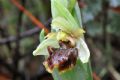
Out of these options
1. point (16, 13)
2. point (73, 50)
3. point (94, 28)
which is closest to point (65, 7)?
point (73, 50)

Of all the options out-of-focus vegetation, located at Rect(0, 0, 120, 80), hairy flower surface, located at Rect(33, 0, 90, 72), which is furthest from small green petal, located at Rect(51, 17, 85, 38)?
out-of-focus vegetation, located at Rect(0, 0, 120, 80)

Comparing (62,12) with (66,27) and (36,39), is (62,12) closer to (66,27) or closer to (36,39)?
(66,27)

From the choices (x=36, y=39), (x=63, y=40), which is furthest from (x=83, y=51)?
(x=36, y=39)

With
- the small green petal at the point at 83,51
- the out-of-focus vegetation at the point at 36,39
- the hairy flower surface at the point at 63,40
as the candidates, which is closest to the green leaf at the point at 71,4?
the hairy flower surface at the point at 63,40

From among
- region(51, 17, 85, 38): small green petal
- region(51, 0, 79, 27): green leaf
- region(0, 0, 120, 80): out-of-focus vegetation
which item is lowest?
region(0, 0, 120, 80): out-of-focus vegetation

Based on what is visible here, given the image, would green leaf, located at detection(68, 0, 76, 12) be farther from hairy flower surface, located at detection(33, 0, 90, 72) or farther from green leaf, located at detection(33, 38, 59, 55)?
green leaf, located at detection(33, 38, 59, 55)

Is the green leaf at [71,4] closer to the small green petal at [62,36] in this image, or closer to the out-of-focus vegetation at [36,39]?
the small green petal at [62,36]
